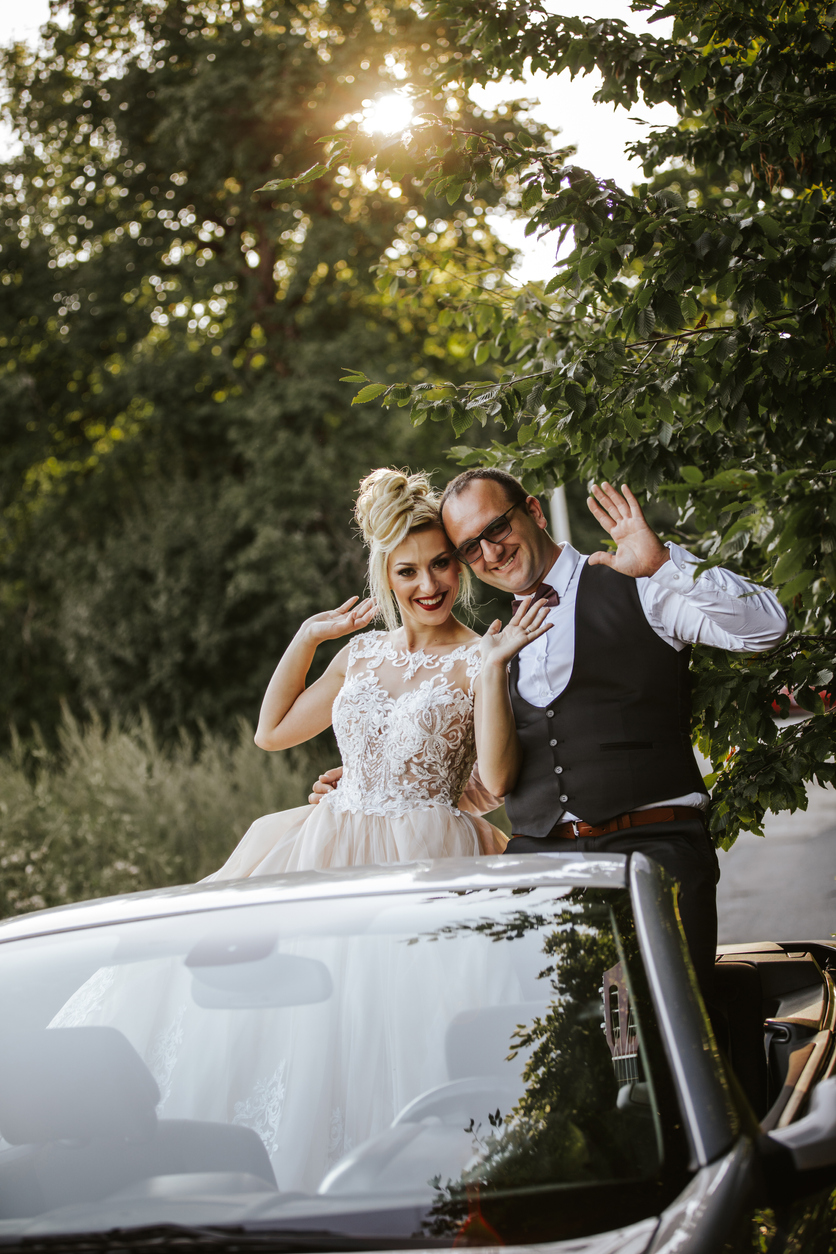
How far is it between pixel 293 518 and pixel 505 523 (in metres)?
12.1

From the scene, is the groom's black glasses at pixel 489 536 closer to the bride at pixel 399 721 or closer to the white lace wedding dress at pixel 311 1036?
the bride at pixel 399 721

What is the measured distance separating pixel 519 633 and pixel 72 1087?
1.55 meters

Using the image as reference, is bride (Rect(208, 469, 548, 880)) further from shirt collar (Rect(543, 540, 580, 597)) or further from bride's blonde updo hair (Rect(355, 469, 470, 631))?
shirt collar (Rect(543, 540, 580, 597))

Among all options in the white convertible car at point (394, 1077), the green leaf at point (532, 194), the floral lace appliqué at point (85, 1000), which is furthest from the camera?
the green leaf at point (532, 194)

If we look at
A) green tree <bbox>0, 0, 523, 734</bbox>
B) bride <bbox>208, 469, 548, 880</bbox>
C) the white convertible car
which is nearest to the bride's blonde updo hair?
bride <bbox>208, 469, 548, 880</bbox>

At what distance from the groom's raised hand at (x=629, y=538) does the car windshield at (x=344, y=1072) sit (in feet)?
3.64

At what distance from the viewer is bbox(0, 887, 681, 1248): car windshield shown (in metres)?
1.57

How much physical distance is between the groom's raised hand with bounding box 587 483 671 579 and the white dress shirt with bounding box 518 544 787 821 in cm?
4

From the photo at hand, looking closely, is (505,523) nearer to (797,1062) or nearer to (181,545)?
(797,1062)

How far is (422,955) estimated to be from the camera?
72.5 inches

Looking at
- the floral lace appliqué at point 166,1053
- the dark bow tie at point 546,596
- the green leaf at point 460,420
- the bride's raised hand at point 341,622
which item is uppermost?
the green leaf at point 460,420

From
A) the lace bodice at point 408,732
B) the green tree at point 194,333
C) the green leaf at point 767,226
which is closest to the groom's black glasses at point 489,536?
the lace bodice at point 408,732

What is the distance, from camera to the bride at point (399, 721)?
3.39m

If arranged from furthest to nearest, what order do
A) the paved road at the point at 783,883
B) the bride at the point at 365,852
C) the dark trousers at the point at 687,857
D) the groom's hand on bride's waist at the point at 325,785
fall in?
the paved road at the point at 783,883, the groom's hand on bride's waist at the point at 325,785, the dark trousers at the point at 687,857, the bride at the point at 365,852
